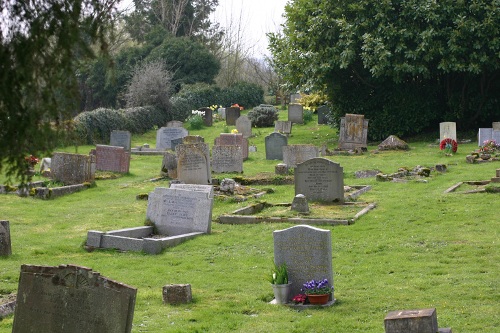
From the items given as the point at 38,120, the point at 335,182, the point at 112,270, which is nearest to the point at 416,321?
the point at 38,120

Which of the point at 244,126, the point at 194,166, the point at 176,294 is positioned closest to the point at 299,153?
the point at 194,166

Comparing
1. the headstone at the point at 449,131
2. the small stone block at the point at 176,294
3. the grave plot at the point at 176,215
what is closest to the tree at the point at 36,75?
the small stone block at the point at 176,294

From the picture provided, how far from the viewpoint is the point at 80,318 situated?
852 centimetres

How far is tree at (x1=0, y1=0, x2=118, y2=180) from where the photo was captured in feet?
19.5

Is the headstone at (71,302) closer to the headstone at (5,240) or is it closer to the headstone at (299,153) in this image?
the headstone at (5,240)

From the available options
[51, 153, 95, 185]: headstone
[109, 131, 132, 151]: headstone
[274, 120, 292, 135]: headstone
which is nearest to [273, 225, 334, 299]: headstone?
[51, 153, 95, 185]: headstone

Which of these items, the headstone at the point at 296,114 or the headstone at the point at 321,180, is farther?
the headstone at the point at 296,114

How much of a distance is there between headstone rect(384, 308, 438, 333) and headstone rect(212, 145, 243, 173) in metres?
19.0

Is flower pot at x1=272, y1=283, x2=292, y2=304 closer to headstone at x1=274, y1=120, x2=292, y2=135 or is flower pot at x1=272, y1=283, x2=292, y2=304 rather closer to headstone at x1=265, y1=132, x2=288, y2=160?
headstone at x1=265, y1=132, x2=288, y2=160

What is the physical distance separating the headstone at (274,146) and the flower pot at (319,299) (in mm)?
20464

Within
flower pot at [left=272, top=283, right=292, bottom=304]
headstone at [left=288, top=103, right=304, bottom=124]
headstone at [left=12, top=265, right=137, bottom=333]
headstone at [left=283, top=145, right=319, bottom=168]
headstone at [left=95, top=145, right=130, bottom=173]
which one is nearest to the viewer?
headstone at [left=12, top=265, right=137, bottom=333]

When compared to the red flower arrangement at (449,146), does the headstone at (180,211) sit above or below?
below

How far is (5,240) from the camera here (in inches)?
565

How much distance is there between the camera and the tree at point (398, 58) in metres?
34.8
